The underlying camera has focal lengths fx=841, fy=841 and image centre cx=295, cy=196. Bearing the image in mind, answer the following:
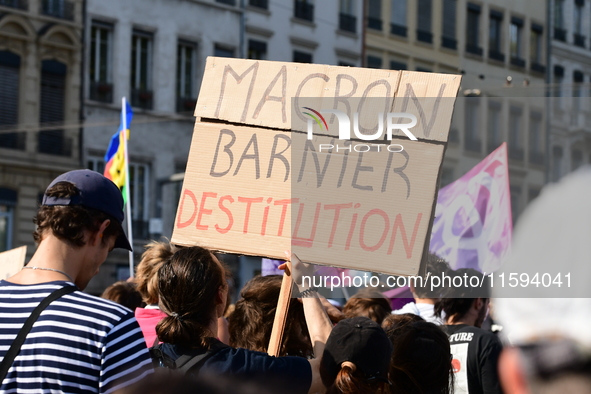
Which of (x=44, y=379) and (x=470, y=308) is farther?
(x=470, y=308)

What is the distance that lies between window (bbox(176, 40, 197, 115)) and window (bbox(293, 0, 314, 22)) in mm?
4058

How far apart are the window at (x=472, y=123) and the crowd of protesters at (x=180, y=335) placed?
19.4 meters

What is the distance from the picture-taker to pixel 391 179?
3.19 m

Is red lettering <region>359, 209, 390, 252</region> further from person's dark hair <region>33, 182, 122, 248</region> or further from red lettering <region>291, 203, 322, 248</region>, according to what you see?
person's dark hair <region>33, 182, 122, 248</region>

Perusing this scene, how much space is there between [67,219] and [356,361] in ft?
3.05

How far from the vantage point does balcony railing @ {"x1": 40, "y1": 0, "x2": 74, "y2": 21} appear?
22.4m

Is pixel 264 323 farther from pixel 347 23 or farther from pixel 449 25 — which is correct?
pixel 449 25

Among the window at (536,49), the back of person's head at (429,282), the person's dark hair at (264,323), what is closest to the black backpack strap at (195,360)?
the person's dark hair at (264,323)

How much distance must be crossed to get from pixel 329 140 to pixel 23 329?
164cm

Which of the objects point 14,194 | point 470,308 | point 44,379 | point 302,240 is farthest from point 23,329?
point 14,194

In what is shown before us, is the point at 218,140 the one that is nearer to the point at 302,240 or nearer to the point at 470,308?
the point at 302,240

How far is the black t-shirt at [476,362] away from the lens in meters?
3.44

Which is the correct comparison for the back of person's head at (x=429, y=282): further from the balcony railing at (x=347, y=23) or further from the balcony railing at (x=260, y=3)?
the balcony railing at (x=347, y=23)

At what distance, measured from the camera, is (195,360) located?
2400 mm
